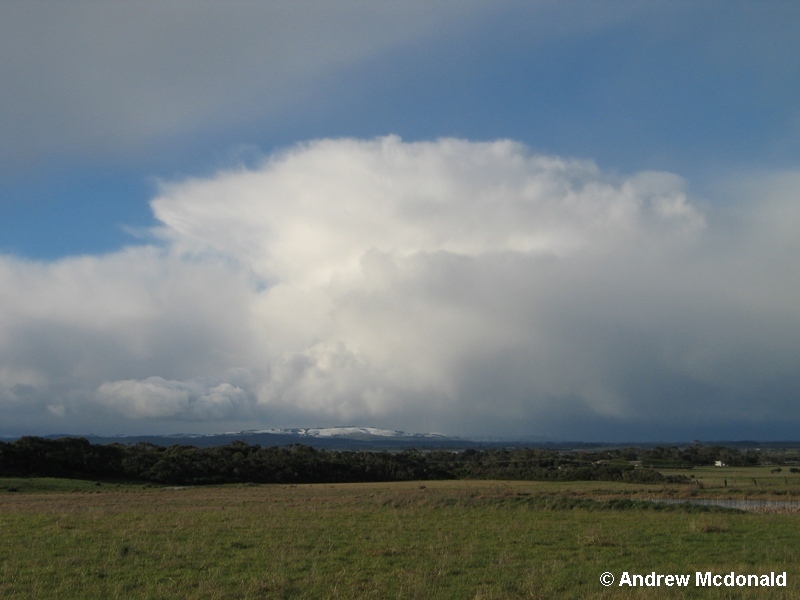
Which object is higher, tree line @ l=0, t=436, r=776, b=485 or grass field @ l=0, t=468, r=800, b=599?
grass field @ l=0, t=468, r=800, b=599

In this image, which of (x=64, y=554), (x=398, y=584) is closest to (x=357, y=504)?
(x=64, y=554)

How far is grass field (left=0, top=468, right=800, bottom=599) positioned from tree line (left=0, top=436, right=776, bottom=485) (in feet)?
148

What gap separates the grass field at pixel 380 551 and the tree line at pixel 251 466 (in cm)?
4518

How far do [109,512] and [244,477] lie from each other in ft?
175

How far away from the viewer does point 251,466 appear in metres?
83.2

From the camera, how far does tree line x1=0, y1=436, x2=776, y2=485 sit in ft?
238

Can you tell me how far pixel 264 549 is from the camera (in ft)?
60.8

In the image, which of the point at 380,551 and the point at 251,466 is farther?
the point at 251,466

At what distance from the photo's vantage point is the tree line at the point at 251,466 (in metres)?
72.5

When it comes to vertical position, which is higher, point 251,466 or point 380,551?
point 380,551

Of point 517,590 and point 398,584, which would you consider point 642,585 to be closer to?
point 517,590

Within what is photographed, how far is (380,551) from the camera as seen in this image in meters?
18.0

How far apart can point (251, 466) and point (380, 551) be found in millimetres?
69383

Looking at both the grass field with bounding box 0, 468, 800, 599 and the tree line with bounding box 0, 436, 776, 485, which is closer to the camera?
the grass field with bounding box 0, 468, 800, 599
